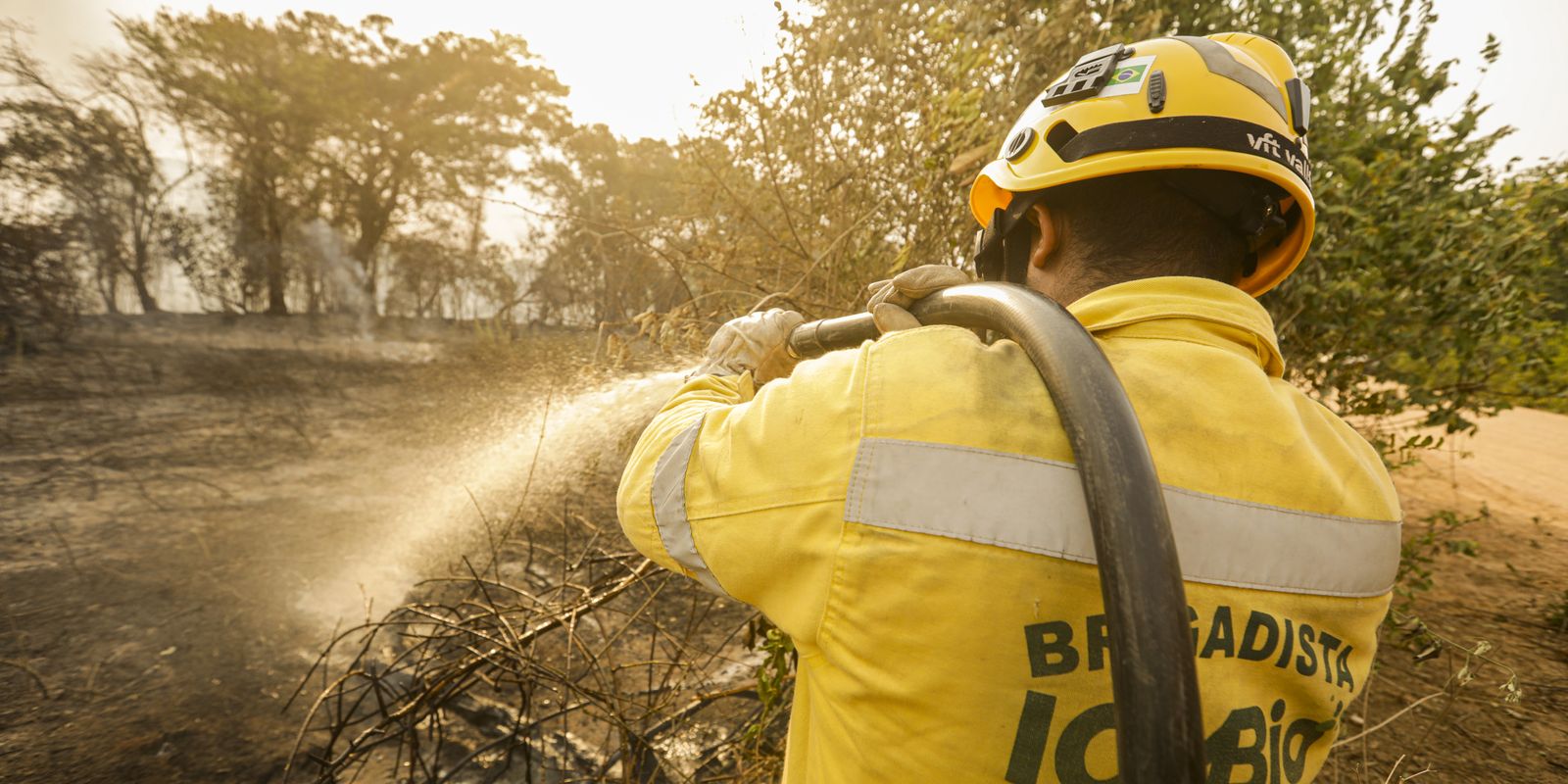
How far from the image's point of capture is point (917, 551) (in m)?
0.99

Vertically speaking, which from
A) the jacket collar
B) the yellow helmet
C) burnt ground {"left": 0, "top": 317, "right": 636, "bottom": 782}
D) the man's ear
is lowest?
burnt ground {"left": 0, "top": 317, "right": 636, "bottom": 782}

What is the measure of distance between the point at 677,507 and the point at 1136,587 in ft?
2.47

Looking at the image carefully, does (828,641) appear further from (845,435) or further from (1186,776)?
(1186,776)

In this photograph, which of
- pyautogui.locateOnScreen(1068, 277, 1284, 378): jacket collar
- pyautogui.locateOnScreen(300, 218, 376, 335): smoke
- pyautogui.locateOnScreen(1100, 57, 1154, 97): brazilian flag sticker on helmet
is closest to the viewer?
pyautogui.locateOnScreen(1068, 277, 1284, 378): jacket collar

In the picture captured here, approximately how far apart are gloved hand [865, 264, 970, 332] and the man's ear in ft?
0.53

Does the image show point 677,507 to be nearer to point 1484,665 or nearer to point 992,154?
point 992,154

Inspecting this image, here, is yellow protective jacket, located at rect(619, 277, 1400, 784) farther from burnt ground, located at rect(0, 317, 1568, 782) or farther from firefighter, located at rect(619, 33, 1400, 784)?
burnt ground, located at rect(0, 317, 1568, 782)

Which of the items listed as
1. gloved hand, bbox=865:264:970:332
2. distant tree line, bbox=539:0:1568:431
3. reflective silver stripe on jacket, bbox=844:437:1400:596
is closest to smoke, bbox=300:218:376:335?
distant tree line, bbox=539:0:1568:431

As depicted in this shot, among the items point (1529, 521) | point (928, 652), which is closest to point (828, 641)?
point (928, 652)

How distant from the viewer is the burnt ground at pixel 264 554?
11.5 feet

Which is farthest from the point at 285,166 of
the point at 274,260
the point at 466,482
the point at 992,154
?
the point at 992,154

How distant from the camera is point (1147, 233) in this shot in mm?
1335

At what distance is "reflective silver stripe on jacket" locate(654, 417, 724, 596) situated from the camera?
47.5 inches

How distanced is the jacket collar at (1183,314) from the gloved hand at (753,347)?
876 mm
